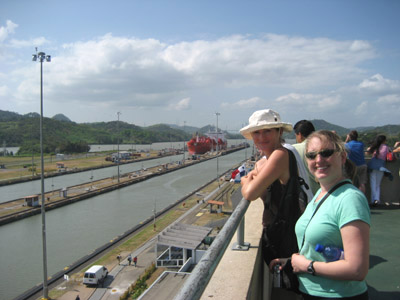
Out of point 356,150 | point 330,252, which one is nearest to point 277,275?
point 330,252

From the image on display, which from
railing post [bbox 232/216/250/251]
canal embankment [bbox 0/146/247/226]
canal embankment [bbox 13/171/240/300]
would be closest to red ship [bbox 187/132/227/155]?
canal embankment [bbox 0/146/247/226]

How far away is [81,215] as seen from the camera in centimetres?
1795

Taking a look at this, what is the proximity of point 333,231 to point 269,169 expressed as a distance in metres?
0.38

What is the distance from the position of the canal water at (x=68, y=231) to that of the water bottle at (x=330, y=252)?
10.8m

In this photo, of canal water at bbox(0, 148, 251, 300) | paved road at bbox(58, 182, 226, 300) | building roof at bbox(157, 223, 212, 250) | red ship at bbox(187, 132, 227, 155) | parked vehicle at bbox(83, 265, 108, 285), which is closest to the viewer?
paved road at bbox(58, 182, 226, 300)

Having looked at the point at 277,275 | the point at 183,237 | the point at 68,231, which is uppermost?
the point at 277,275

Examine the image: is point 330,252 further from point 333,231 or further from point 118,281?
point 118,281

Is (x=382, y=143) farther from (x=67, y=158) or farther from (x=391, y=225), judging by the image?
(x=67, y=158)

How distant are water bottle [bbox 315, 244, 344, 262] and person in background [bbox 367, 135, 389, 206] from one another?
2804 millimetres

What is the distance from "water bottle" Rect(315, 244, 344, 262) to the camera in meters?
Result: 0.85

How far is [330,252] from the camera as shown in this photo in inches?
34.1

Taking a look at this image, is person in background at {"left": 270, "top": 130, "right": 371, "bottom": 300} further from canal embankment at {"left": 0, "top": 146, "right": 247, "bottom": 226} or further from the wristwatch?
canal embankment at {"left": 0, "top": 146, "right": 247, "bottom": 226}

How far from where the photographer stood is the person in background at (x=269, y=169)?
1198 mm


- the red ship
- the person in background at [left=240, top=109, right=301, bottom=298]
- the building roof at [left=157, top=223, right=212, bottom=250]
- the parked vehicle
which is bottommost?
the parked vehicle
